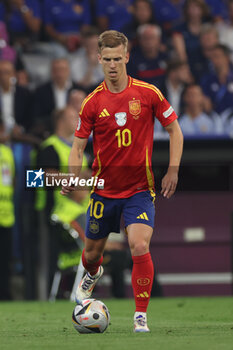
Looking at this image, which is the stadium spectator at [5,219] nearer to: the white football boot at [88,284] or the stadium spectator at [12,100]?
the stadium spectator at [12,100]

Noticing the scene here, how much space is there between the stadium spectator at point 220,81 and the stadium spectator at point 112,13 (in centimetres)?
148

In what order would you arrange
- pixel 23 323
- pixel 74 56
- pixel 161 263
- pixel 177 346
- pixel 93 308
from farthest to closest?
pixel 74 56 < pixel 161 263 < pixel 23 323 < pixel 93 308 < pixel 177 346

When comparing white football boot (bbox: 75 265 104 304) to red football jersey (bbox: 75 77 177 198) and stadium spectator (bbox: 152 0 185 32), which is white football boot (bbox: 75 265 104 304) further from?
stadium spectator (bbox: 152 0 185 32)

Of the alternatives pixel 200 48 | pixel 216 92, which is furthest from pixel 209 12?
pixel 216 92

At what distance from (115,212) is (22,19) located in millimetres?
7294

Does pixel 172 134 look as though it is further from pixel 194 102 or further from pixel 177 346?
pixel 194 102

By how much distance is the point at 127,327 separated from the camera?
643cm

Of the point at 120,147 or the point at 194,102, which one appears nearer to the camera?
the point at 120,147

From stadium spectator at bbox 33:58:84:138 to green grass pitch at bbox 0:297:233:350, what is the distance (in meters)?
2.98

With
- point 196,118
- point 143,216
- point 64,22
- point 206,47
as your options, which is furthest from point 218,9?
point 143,216

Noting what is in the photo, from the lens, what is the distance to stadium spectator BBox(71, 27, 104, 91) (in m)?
12.2

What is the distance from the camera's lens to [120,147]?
5.93 m

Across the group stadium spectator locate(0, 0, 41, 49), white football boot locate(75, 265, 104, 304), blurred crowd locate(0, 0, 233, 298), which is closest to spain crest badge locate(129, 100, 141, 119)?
white football boot locate(75, 265, 104, 304)

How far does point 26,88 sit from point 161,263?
3.08m
